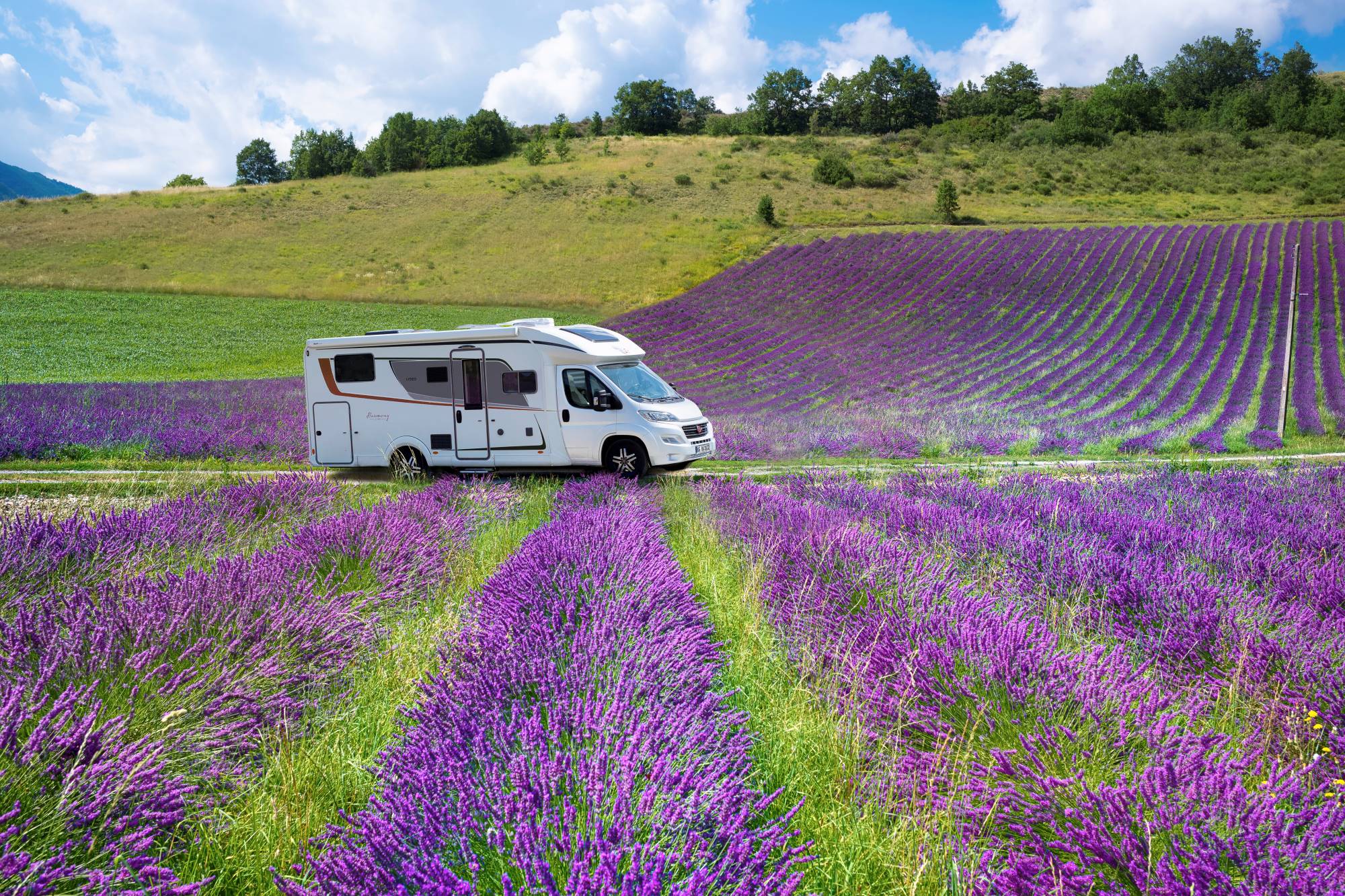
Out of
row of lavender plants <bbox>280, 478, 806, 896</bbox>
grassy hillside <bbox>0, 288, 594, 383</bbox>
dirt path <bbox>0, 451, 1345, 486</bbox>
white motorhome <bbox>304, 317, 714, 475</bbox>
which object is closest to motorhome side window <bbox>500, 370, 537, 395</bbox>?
white motorhome <bbox>304, 317, 714, 475</bbox>

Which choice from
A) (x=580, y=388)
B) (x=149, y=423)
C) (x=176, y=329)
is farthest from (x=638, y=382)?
(x=176, y=329)

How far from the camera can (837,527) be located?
6.25 metres

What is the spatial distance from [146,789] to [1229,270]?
40.1 meters

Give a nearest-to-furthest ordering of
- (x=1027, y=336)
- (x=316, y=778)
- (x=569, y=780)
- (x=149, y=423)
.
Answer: (x=569, y=780) → (x=316, y=778) → (x=149, y=423) → (x=1027, y=336)

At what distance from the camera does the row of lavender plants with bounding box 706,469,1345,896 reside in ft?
7.69

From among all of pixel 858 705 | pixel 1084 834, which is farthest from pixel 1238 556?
pixel 1084 834

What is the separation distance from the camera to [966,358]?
1029 inches

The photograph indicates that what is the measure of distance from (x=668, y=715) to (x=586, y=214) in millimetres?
53555

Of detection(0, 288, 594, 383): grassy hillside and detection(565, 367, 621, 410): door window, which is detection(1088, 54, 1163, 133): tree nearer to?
detection(0, 288, 594, 383): grassy hillside

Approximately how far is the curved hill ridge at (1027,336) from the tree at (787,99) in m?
64.0

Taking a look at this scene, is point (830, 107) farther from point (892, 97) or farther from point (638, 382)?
point (638, 382)

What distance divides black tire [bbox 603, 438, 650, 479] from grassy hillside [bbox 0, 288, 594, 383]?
18.7 metres

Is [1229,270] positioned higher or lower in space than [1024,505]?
higher

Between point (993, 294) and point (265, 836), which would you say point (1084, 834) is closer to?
point (265, 836)
